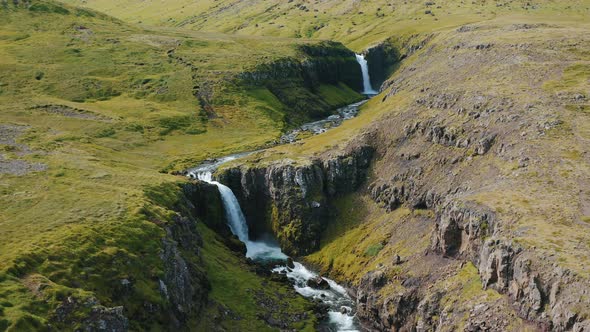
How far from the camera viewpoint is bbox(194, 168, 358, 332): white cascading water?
250 ft

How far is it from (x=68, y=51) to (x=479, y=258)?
529 feet

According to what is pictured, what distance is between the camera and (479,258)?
63094 millimetres

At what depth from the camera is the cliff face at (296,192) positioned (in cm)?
9631

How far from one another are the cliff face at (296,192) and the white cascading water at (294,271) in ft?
6.38

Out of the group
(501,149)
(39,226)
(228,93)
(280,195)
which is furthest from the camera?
(228,93)

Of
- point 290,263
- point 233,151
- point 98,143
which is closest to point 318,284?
point 290,263

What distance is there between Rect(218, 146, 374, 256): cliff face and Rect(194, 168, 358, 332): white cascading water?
6.38 ft

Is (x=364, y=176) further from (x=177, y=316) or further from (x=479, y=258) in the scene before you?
(x=177, y=316)

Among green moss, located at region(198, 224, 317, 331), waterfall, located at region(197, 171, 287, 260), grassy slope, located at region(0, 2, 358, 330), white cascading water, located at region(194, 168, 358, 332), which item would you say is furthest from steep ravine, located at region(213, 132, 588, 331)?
grassy slope, located at region(0, 2, 358, 330)

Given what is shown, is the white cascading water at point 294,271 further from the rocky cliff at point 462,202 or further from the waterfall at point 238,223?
the rocky cliff at point 462,202

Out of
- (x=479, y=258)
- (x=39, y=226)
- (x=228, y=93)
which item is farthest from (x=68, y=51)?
(x=479, y=258)

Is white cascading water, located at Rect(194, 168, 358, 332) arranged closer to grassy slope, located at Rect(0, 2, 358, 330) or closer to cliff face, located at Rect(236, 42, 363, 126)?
grassy slope, located at Rect(0, 2, 358, 330)

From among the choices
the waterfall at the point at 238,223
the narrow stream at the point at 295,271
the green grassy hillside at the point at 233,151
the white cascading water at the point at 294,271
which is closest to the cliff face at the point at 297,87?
the green grassy hillside at the point at 233,151

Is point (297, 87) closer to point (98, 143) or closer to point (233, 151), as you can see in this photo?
point (233, 151)
